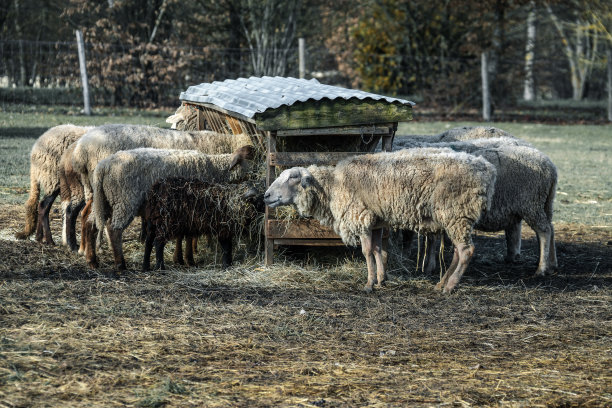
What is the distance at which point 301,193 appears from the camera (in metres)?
7.96

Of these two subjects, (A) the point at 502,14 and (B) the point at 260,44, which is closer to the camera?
(B) the point at 260,44

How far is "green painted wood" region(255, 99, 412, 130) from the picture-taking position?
8.16 meters

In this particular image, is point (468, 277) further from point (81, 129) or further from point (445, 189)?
point (81, 129)

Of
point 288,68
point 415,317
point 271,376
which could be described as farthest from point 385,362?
point 288,68

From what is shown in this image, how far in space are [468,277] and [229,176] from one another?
116 inches

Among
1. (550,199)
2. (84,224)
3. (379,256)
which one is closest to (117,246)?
(84,224)

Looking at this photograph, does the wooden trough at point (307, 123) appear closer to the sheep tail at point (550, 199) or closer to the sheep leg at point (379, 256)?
the sheep leg at point (379, 256)

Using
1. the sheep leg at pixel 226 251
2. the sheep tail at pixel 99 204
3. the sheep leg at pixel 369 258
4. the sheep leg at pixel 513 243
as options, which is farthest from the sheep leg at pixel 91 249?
the sheep leg at pixel 513 243

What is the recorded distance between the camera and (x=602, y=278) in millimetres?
8406

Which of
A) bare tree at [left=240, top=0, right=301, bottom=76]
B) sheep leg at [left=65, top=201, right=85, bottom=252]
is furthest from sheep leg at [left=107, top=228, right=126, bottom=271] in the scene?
bare tree at [left=240, top=0, right=301, bottom=76]

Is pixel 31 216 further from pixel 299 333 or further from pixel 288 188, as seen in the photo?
pixel 299 333

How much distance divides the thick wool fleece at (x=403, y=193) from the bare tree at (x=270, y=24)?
1769cm

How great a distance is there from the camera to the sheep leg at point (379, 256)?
25.8 feet

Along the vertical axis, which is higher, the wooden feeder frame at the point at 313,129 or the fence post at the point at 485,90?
the fence post at the point at 485,90
